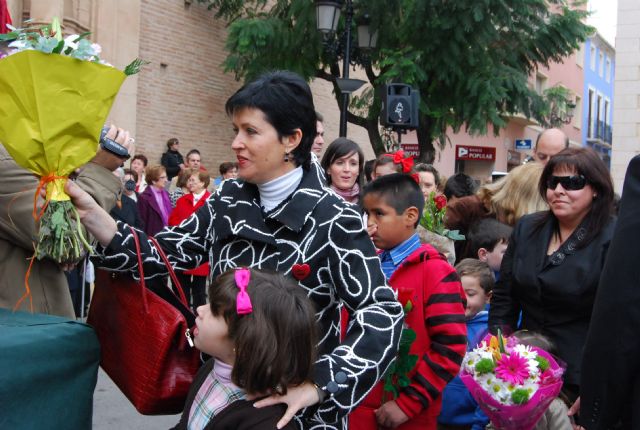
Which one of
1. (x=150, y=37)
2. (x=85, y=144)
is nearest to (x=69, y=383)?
(x=85, y=144)

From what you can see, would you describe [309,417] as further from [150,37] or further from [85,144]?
[150,37]

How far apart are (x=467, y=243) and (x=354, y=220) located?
115 inches

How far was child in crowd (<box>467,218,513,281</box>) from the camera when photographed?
484 cm

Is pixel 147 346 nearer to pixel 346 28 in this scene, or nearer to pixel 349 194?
pixel 349 194

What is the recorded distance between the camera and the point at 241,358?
2104 mm

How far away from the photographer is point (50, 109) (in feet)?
7.29

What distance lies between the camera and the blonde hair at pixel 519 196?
4.68 meters

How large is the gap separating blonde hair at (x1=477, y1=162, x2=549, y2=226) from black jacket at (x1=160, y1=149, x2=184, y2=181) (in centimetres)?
1124

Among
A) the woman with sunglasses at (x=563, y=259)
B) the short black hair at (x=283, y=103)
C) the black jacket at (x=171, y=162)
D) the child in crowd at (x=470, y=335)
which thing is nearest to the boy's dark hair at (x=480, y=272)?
the child in crowd at (x=470, y=335)

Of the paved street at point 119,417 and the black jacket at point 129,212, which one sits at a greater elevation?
the black jacket at point 129,212

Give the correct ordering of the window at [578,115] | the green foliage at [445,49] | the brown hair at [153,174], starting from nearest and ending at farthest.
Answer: the brown hair at [153,174], the green foliage at [445,49], the window at [578,115]

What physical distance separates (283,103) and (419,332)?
4.05 ft

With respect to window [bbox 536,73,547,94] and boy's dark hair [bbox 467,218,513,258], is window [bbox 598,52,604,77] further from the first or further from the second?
boy's dark hair [bbox 467,218,513,258]

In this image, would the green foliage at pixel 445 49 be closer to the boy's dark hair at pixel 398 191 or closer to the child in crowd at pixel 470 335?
the child in crowd at pixel 470 335
